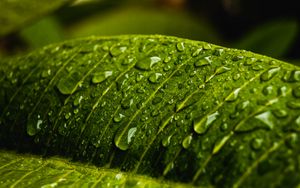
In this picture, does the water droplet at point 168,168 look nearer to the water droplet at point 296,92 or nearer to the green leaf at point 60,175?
the green leaf at point 60,175

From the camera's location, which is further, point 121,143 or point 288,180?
point 121,143

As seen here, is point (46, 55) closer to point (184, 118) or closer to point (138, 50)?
point (138, 50)

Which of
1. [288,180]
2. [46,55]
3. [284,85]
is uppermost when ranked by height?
[46,55]

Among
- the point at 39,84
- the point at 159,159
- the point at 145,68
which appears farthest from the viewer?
the point at 39,84

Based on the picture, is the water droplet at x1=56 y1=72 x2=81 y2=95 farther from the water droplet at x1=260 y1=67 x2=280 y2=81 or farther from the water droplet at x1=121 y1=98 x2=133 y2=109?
the water droplet at x1=260 y1=67 x2=280 y2=81

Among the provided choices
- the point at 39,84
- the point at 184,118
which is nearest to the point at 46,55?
the point at 39,84

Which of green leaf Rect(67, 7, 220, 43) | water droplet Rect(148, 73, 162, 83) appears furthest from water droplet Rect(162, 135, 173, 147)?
green leaf Rect(67, 7, 220, 43)

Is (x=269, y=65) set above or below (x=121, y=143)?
above
